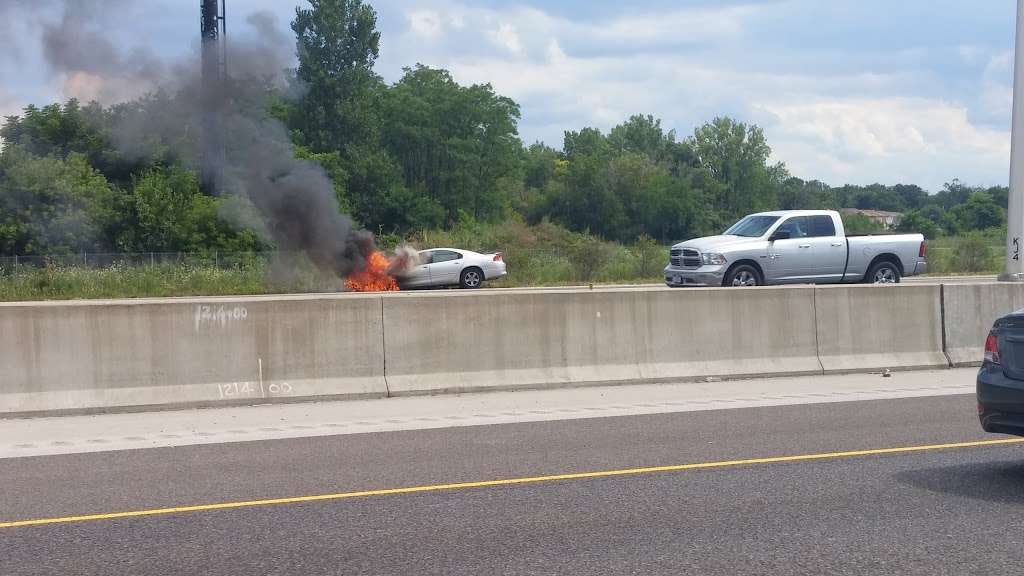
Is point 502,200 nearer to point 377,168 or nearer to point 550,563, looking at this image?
point 377,168

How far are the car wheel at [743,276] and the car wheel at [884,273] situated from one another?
8.39 feet

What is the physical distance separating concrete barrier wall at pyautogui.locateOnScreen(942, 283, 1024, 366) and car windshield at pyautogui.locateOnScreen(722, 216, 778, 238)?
19.3 ft

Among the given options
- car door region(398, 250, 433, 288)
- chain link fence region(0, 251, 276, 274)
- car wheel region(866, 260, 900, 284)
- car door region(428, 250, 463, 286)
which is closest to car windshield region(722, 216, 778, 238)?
car wheel region(866, 260, 900, 284)

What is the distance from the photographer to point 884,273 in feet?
69.4

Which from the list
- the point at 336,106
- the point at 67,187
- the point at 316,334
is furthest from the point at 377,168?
the point at 316,334

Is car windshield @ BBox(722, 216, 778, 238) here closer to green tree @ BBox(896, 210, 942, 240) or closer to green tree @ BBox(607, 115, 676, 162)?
green tree @ BBox(896, 210, 942, 240)

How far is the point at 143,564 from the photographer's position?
5.73 metres

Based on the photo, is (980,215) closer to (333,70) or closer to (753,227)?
(333,70)

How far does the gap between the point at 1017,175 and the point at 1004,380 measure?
1017 cm

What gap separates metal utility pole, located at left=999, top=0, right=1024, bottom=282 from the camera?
16469 mm

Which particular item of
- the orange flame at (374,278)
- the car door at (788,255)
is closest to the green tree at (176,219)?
the orange flame at (374,278)

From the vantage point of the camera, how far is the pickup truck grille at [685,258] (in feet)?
66.7

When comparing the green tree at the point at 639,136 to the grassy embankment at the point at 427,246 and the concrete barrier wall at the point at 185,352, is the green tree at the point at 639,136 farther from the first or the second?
the concrete barrier wall at the point at 185,352

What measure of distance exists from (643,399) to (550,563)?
6.47 m
